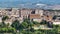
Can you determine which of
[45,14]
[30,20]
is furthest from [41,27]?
[45,14]

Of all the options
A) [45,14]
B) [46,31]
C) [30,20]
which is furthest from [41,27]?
[45,14]

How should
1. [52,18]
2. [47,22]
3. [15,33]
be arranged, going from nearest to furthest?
[15,33] → [47,22] → [52,18]

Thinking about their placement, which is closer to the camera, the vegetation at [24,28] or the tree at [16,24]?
the vegetation at [24,28]

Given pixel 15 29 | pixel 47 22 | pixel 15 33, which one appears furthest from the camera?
pixel 47 22

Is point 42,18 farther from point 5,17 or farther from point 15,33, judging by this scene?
point 15,33

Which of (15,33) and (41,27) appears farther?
(41,27)

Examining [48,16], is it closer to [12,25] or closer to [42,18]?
[42,18]

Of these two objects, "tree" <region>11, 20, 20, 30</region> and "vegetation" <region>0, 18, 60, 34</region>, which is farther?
"tree" <region>11, 20, 20, 30</region>

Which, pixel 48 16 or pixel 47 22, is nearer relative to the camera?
pixel 47 22

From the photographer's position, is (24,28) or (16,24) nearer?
(24,28)
